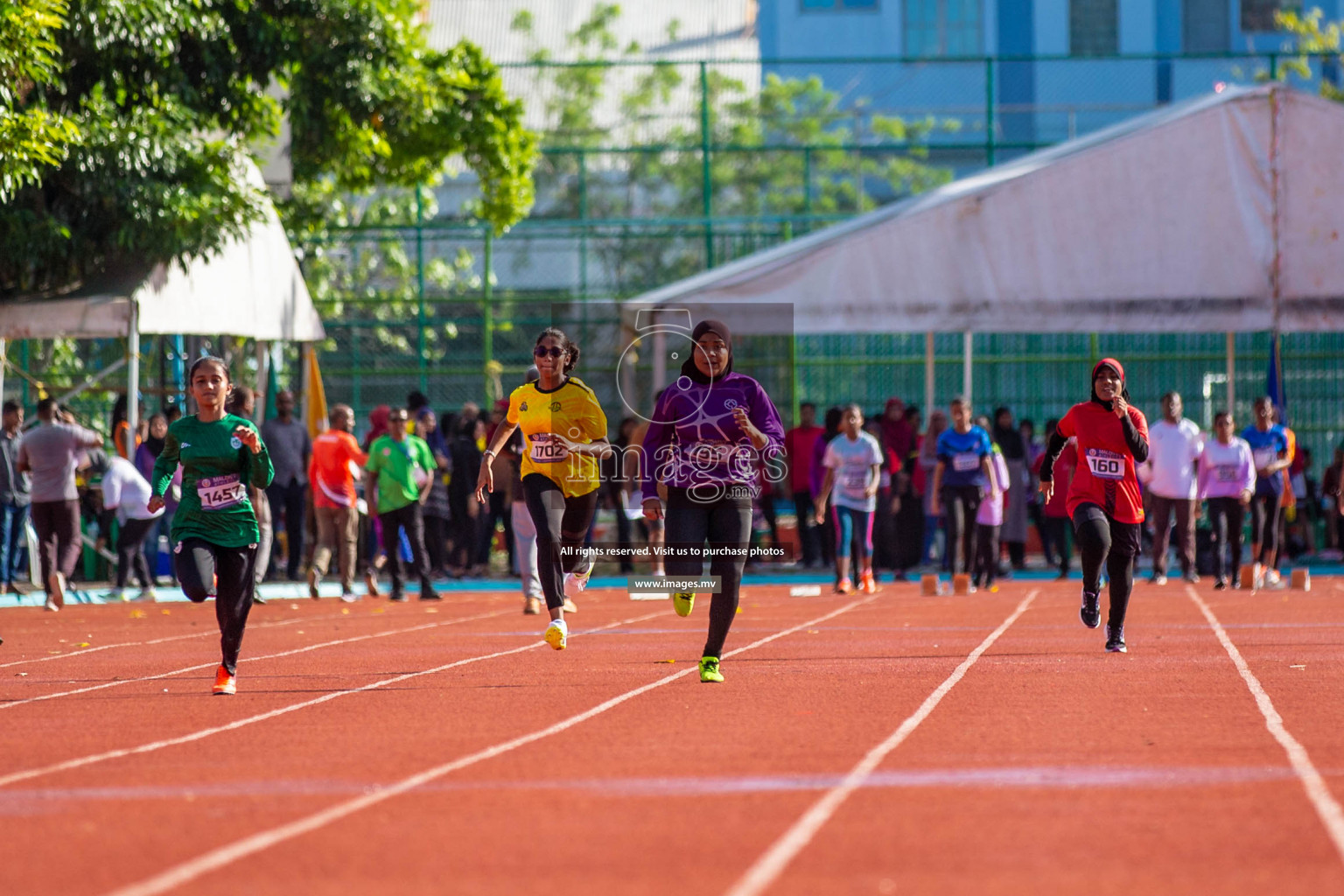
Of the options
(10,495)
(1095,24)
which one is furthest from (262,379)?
(1095,24)

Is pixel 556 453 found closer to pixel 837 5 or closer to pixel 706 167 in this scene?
pixel 706 167

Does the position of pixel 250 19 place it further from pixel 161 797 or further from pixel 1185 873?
pixel 1185 873

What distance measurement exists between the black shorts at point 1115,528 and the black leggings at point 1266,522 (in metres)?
8.80

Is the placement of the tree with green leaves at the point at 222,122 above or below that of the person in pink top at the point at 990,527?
above

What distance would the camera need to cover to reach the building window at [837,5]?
4803 centimetres

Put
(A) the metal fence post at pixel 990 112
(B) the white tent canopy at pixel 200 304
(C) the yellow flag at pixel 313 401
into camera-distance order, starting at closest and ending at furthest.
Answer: (B) the white tent canopy at pixel 200 304, (C) the yellow flag at pixel 313 401, (A) the metal fence post at pixel 990 112

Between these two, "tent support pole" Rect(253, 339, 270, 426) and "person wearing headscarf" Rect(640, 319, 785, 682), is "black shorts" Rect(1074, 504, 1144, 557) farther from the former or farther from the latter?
"tent support pole" Rect(253, 339, 270, 426)

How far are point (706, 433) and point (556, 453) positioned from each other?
2170 mm

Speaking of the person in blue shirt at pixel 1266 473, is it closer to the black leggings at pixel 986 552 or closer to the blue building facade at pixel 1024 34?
the black leggings at pixel 986 552

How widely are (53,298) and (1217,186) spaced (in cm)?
1241

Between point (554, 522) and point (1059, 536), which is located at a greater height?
point (554, 522)

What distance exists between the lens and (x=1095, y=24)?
47.4m

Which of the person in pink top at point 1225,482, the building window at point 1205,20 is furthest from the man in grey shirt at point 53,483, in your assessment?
the building window at point 1205,20

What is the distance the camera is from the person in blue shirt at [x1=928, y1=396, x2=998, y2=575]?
815 inches
